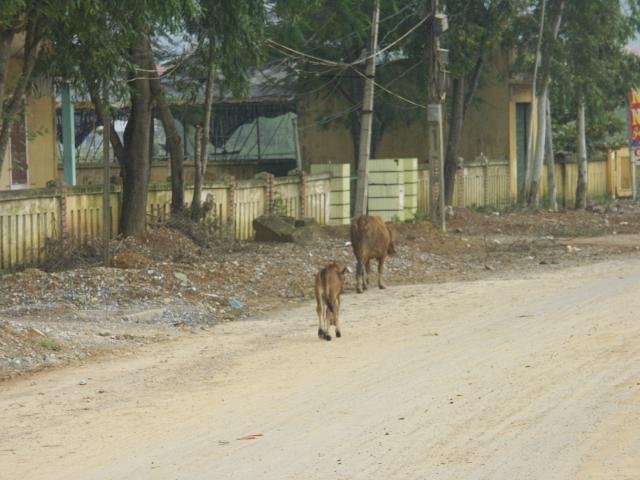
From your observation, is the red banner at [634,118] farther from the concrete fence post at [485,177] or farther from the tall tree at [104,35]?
the tall tree at [104,35]

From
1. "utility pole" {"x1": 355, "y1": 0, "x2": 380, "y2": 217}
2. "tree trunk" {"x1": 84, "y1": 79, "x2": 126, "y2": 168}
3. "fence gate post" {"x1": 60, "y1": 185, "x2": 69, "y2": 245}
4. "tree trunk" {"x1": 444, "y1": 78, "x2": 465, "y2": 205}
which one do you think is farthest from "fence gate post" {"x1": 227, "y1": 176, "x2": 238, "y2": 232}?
"tree trunk" {"x1": 444, "y1": 78, "x2": 465, "y2": 205}

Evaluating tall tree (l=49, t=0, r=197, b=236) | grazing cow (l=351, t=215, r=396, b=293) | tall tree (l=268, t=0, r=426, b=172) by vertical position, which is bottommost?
grazing cow (l=351, t=215, r=396, b=293)

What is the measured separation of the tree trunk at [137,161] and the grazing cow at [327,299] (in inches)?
323

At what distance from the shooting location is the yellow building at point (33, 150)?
25203mm

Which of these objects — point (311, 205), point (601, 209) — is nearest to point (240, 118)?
point (601, 209)

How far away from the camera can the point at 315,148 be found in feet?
140

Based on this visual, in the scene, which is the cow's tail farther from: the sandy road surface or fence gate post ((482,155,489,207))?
fence gate post ((482,155,489,207))

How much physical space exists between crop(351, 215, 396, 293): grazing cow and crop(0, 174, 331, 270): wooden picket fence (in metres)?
4.75

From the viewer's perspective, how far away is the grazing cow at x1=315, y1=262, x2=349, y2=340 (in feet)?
44.1

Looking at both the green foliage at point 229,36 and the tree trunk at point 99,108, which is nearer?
the tree trunk at point 99,108

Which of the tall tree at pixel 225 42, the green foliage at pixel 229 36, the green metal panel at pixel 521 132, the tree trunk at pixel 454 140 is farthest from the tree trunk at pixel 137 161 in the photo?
the green metal panel at pixel 521 132

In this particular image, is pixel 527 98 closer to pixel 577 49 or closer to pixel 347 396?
pixel 577 49

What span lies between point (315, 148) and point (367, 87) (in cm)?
1587

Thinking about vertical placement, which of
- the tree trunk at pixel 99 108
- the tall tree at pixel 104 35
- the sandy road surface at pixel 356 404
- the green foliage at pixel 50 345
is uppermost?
the tall tree at pixel 104 35
